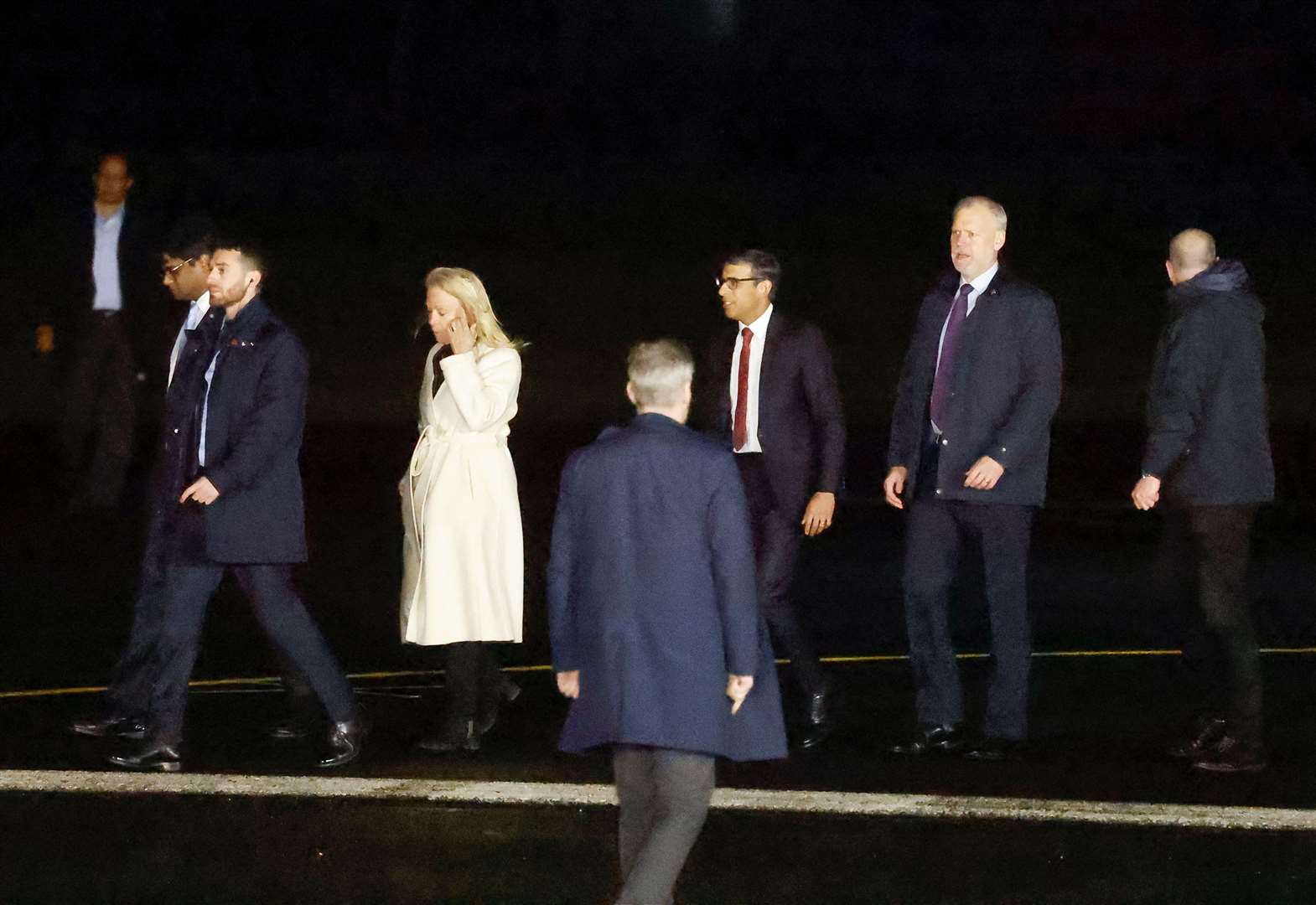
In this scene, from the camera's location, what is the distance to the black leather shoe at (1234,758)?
8.27m

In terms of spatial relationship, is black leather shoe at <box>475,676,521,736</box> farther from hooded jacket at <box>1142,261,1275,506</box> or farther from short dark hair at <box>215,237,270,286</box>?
hooded jacket at <box>1142,261,1275,506</box>

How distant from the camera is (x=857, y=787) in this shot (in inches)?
312

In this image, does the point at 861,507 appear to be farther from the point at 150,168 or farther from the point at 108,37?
the point at 108,37

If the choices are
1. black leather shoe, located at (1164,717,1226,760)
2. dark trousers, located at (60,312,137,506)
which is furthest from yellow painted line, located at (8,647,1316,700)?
Result: dark trousers, located at (60,312,137,506)

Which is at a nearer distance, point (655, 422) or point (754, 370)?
point (655, 422)

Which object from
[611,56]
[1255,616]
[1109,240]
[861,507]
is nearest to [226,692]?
[1255,616]

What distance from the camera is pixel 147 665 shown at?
8750 mm

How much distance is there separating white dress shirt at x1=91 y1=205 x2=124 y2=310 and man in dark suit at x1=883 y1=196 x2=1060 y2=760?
7.06 m

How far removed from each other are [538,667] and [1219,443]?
353cm

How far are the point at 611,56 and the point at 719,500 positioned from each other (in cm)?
2857

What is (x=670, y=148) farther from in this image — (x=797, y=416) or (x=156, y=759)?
(x=156, y=759)

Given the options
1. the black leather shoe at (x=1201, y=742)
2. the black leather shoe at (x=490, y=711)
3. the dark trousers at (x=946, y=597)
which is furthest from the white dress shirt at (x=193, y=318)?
the black leather shoe at (x=1201, y=742)

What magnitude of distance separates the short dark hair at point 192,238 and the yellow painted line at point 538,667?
233 cm

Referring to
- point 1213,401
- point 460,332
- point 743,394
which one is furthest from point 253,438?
point 1213,401
